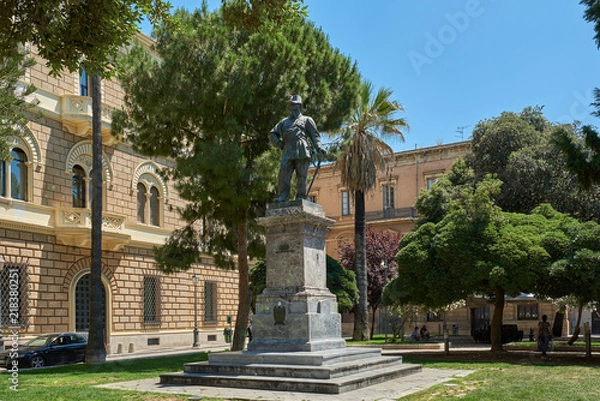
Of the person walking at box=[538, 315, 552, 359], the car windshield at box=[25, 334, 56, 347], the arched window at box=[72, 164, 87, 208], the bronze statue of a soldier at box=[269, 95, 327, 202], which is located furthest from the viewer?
the arched window at box=[72, 164, 87, 208]

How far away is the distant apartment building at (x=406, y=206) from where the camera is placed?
41.6 metres

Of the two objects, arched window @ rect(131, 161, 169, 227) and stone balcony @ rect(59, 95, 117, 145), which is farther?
arched window @ rect(131, 161, 169, 227)

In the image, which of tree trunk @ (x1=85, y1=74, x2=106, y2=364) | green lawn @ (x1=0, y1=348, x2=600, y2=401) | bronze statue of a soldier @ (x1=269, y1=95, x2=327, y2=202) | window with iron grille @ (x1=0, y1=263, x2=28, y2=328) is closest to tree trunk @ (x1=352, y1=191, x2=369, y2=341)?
green lawn @ (x1=0, y1=348, x2=600, y2=401)

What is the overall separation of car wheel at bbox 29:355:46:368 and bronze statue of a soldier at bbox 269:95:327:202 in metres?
10.6

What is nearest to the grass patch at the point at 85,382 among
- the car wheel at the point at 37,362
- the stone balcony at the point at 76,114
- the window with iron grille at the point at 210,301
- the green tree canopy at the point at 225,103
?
the car wheel at the point at 37,362

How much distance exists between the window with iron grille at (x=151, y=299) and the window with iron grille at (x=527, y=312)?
22.8 metres

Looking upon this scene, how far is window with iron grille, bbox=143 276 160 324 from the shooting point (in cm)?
2892

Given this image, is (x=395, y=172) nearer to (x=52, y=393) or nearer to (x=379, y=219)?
(x=379, y=219)

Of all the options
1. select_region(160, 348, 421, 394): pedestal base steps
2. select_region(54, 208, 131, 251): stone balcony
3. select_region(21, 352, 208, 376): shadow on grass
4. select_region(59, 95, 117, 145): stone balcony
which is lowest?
select_region(21, 352, 208, 376): shadow on grass

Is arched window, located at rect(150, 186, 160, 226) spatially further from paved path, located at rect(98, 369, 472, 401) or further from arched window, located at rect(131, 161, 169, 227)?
paved path, located at rect(98, 369, 472, 401)

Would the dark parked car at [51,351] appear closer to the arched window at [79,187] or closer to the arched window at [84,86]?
the arched window at [79,187]

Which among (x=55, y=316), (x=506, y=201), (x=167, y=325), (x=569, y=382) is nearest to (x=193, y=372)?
(x=569, y=382)

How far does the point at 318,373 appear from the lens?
11125 mm

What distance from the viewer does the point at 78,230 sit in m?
24.3
